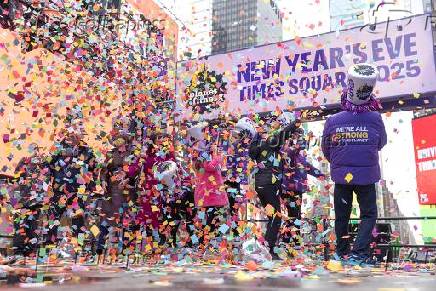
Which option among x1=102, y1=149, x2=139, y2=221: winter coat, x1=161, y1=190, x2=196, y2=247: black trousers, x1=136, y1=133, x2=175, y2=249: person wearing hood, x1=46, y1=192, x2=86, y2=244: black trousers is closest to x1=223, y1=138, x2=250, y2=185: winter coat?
x1=161, y1=190, x2=196, y2=247: black trousers

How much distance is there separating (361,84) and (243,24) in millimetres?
10306

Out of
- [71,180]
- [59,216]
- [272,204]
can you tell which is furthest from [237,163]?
[59,216]

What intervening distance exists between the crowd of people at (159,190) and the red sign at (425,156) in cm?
726

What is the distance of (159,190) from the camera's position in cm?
545

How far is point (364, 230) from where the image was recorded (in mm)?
3924

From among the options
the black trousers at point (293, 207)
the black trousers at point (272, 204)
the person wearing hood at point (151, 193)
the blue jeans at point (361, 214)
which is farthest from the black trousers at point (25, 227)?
the blue jeans at point (361, 214)

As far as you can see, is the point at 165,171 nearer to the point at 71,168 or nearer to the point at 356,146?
the point at 71,168

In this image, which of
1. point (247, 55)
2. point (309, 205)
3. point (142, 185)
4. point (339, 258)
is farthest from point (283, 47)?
point (339, 258)

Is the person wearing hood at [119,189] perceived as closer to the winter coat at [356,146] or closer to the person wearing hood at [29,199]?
the person wearing hood at [29,199]

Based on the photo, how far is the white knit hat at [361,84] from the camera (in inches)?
161

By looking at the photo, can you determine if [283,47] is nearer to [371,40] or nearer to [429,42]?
[371,40]

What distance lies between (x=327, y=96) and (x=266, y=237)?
4291mm

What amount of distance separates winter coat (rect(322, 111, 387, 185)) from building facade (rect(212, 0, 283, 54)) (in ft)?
15.6

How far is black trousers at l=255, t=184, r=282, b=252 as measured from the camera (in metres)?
4.82
